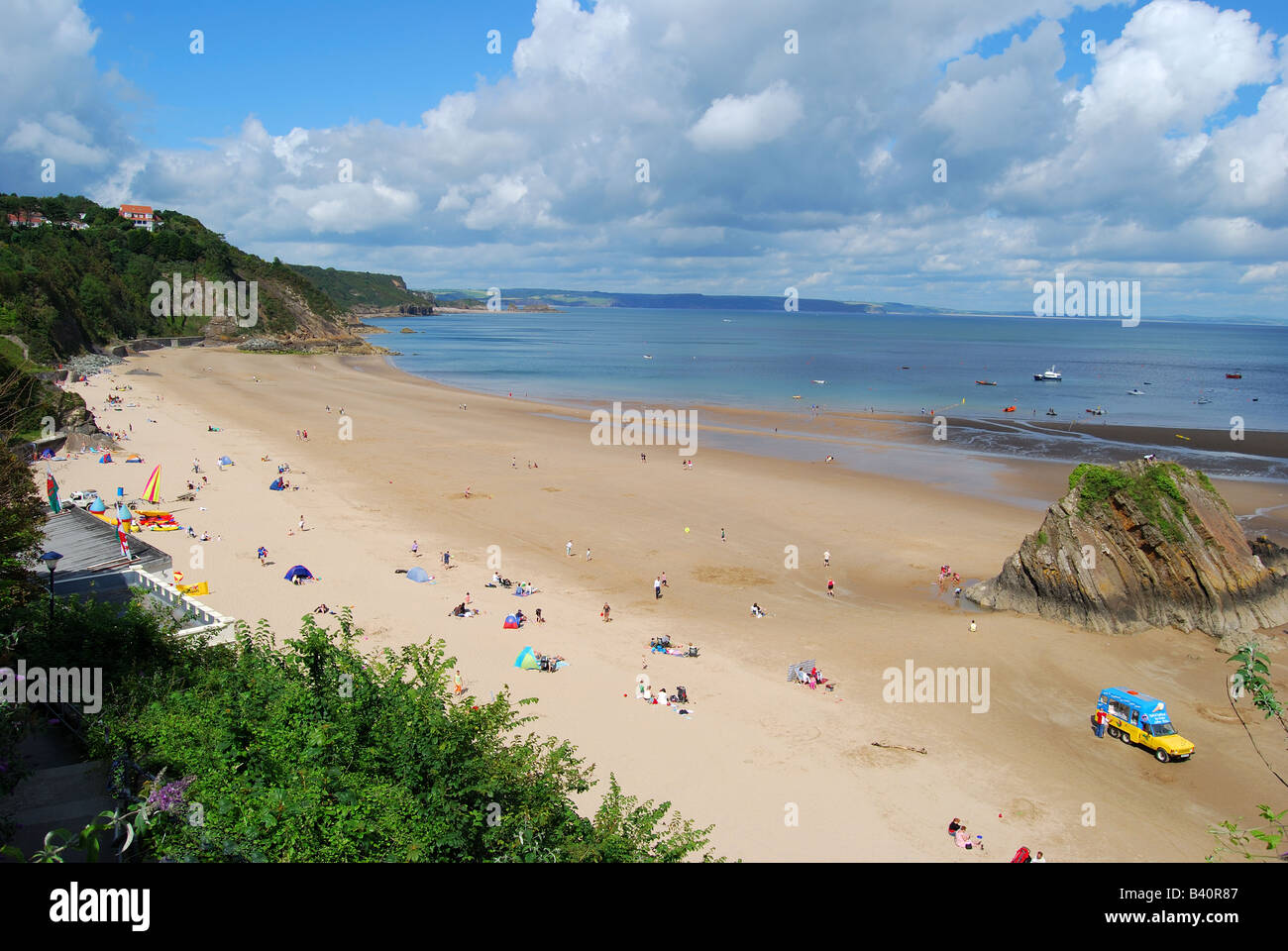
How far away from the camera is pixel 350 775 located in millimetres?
10297

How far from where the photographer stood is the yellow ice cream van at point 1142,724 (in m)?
19.5

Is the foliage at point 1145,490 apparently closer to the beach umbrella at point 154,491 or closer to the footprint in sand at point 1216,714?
the footprint in sand at point 1216,714

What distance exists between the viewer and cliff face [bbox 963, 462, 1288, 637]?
27.0m

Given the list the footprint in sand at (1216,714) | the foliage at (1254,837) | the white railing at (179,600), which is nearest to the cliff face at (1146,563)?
the footprint in sand at (1216,714)

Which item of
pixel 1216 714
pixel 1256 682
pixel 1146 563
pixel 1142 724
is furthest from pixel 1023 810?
pixel 1146 563

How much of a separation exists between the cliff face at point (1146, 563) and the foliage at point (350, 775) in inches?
851

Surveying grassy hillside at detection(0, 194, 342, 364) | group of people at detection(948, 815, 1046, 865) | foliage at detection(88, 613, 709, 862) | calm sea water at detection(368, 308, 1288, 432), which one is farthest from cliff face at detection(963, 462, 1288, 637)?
grassy hillside at detection(0, 194, 342, 364)

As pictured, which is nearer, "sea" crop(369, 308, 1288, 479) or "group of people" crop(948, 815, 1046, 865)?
"group of people" crop(948, 815, 1046, 865)

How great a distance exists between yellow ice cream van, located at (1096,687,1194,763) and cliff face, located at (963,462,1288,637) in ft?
23.4

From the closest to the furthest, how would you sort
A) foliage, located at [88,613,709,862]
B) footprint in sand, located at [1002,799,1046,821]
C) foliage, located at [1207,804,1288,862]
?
foliage, located at [1207,804,1288,862] < foliage, located at [88,613,709,862] < footprint in sand, located at [1002,799,1046,821]

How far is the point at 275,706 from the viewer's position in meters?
11.2

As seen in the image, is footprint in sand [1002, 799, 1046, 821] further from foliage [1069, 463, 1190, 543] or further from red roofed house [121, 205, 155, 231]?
red roofed house [121, 205, 155, 231]

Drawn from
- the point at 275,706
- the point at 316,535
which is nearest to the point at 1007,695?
the point at 275,706
